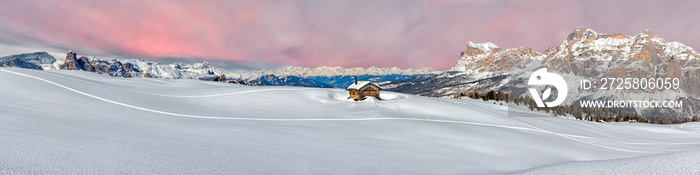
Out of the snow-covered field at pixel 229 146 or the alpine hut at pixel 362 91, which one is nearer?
the snow-covered field at pixel 229 146

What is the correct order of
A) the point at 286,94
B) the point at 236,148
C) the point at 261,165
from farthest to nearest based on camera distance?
1. the point at 286,94
2. the point at 236,148
3. the point at 261,165

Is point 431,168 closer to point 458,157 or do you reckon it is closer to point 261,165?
point 458,157

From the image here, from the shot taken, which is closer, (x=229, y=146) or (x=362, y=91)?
(x=229, y=146)

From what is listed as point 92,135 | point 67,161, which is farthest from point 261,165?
point 92,135

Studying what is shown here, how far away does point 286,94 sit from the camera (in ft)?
74.0

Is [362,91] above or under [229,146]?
above

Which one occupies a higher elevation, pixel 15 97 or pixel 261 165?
pixel 15 97

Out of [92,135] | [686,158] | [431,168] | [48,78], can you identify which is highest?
[48,78]

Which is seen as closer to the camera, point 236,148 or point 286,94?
point 236,148

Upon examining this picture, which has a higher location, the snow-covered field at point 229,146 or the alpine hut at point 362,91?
the alpine hut at point 362,91

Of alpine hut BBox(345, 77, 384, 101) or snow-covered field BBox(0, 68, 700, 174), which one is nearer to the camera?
snow-covered field BBox(0, 68, 700, 174)

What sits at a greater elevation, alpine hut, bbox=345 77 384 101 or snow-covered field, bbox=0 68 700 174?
alpine hut, bbox=345 77 384 101

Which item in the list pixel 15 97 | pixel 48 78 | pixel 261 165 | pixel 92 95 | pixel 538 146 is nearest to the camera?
pixel 261 165

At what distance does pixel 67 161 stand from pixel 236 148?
2.87 m
